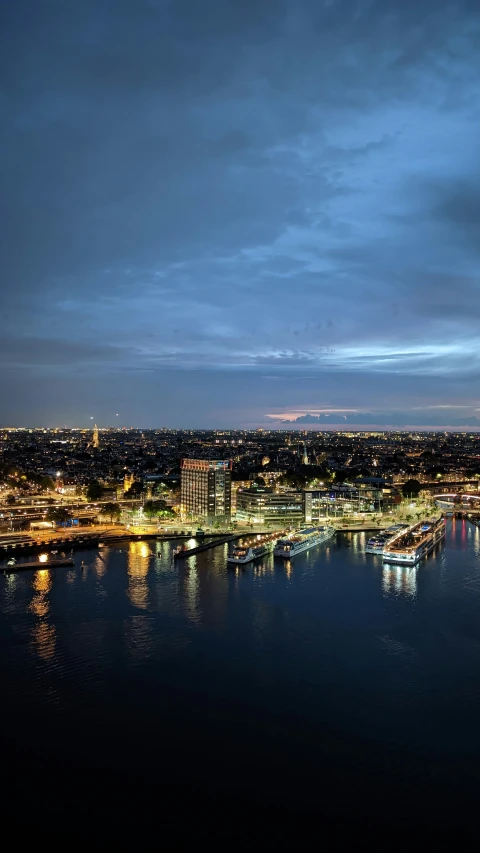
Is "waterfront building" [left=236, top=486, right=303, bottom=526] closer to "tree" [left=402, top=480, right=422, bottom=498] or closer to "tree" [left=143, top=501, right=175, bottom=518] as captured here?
"tree" [left=143, top=501, right=175, bottom=518]

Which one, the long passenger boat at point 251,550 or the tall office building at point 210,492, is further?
the tall office building at point 210,492

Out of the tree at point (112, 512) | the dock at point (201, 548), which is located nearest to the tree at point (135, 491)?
the tree at point (112, 512)

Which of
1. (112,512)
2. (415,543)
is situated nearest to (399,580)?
(415,543)

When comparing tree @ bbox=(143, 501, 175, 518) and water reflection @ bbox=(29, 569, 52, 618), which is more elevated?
tree @ bbox=(143, 501, 175, 518)

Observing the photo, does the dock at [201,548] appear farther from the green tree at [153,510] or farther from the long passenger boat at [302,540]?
the green tree at [153,510]

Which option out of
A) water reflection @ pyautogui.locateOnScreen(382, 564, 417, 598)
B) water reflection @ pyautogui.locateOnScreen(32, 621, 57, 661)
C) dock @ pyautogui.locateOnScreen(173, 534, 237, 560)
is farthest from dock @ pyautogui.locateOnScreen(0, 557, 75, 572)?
water reflection @ pyautogui.locateOnScreen(382, 564, 417, 598)

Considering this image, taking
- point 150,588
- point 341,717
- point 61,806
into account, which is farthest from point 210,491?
point 61,806

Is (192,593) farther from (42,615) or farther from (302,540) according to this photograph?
(302,540)

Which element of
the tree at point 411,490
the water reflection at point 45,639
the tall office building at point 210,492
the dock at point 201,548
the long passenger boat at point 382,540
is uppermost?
the tall office building at point 210,492
